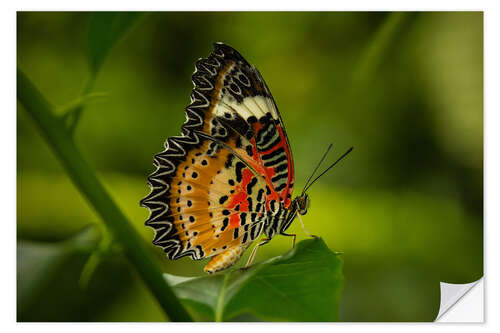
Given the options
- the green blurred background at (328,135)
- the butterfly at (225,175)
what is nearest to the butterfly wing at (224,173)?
the butterfly at (225,175)

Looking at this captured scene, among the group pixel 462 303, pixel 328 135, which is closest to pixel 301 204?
pixel 328 135

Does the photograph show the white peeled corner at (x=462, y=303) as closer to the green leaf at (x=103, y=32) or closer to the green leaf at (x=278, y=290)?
the green leaf at (x=278, y=290)

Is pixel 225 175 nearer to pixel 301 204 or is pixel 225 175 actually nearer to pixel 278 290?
pixel 301 204

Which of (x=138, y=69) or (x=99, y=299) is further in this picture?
(x=138, y=69)

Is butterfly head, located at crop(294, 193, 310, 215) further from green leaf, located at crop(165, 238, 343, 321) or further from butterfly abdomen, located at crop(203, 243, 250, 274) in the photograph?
green leaf, located at crop(165, 238, 343, 321)

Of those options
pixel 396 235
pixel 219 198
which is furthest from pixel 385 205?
pixel 219 198

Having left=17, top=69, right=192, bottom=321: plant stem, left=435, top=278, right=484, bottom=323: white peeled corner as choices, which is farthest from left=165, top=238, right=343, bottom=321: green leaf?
left=435, top=278, right=484, bottom=323: white peeled corner
